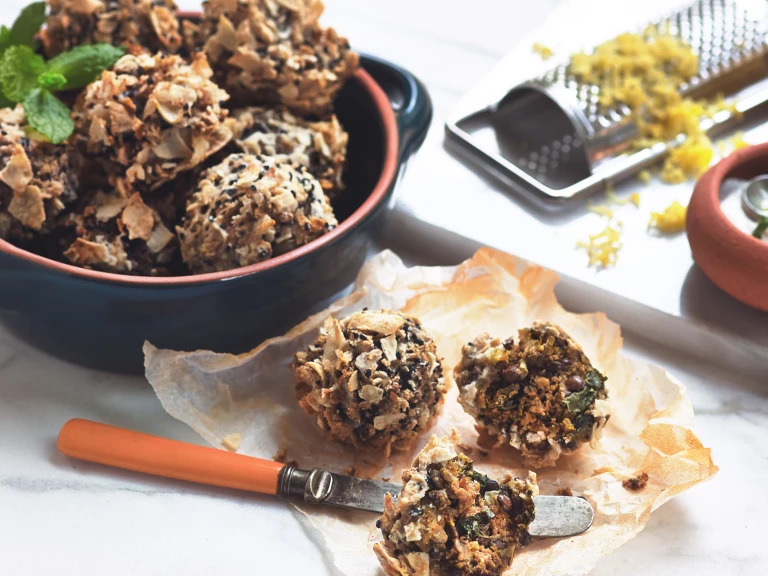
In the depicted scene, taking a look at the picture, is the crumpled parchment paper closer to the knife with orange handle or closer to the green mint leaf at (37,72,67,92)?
the knife with orange handle

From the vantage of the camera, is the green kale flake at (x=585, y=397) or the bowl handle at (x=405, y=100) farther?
the bowl handle at (x=405, y=100)

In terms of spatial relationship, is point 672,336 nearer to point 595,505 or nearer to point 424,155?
point 595,505

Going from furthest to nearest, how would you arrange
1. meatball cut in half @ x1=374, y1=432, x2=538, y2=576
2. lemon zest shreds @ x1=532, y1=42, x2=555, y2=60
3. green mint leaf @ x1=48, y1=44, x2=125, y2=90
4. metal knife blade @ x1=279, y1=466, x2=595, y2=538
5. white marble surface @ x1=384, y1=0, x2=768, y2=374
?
1. lemon zest shreds @ x1=532, y1=42, x2=555, y2=60
2. white marble surface @ x1=384, y1=0, x2=768, y2=374
3. green mint leaf @ x1=48, y1=44, x2=125, y2=90
4. metal knife blade @ x1=279, y1=466, x2=595, y2=538
5. meatball cut in half @ x1=374, y1=432, x2=538, y2=576

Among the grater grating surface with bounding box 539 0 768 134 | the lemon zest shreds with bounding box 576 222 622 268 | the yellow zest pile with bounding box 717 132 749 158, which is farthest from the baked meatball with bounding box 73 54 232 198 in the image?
the yellow zest pile with bounding box 717 132 749 158

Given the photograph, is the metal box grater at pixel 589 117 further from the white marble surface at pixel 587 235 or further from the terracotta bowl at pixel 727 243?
the terracotta bowl at pixel 727 243

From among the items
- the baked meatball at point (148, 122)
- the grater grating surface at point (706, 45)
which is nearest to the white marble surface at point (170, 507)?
the baked meatball at point (148, 122)

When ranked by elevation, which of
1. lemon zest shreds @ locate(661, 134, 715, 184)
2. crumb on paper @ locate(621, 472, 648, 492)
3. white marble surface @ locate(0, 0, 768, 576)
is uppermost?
lemon zest shreds @ locate(661, 134, 715, 184)

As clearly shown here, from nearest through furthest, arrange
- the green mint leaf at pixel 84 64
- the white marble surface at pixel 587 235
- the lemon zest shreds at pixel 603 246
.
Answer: the green mint leaf at pixel 84 64 < the white marble surface at pixel 587 235 < the lemon zest shreds at pixel 603 246
